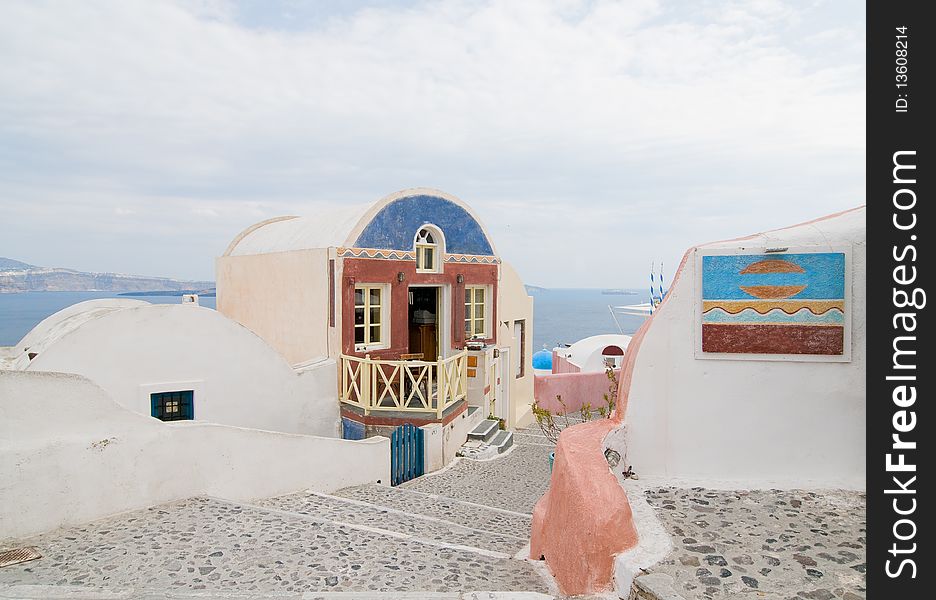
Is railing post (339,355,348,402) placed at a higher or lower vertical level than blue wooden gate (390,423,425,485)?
higher

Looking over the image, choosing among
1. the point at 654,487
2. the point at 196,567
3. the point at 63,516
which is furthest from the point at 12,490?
the point at 654,487

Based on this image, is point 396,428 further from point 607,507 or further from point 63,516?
point 607,507

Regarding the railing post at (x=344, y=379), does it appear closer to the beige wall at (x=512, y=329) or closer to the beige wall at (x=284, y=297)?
the beige wall at (x=284, y=297)

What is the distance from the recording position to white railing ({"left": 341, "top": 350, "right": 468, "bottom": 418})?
38.5ft

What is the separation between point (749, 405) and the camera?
18.4 ft

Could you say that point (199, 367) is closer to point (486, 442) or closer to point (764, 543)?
point (486, 442)

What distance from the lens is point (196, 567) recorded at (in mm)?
4734

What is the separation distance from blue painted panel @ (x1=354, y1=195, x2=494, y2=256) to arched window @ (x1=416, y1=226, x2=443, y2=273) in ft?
0.71

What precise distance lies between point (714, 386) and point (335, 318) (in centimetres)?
815

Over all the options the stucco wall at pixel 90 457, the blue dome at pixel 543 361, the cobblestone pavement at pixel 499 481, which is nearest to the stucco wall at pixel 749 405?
the cobblestone pavement at pixel 499 481

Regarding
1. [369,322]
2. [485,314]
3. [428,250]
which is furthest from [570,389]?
[369,322]

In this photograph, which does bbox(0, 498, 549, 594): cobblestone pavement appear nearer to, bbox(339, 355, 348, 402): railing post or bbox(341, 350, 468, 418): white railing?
bbox(341, 350, 468, 418): white railing

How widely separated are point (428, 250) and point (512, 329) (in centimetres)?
502
